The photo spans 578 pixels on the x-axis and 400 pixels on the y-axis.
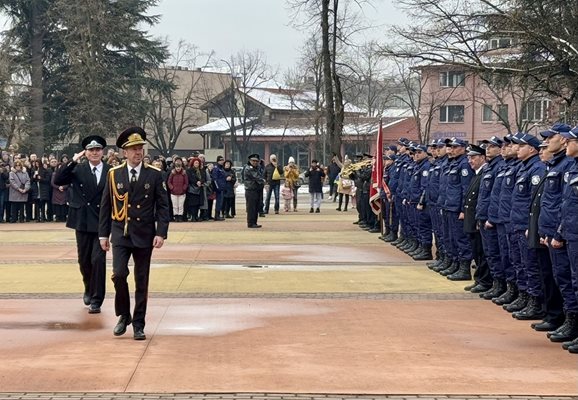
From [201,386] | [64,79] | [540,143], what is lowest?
[201,386]

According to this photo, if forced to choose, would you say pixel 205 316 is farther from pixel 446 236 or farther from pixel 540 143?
pixel 446 236

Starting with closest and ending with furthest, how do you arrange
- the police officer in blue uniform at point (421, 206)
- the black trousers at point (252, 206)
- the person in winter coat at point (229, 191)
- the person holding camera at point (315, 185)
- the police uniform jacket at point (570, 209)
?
the police uniform jacket at point (570, 209) → the police officer in blue uniform at point (421, 206) → the black trousers at point (252, 206) → the person in winter coat at point (229, 191) → the person holding camera at point (315, 185)

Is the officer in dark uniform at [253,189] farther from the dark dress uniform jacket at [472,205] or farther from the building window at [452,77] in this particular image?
the dark dress uniform jacket at [472,205]

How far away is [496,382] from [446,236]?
23.0 feet

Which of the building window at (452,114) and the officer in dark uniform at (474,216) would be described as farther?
the building window at (452,114)

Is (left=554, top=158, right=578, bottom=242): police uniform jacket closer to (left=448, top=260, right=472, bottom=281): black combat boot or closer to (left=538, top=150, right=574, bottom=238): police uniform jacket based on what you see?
(left=538, top=150, right=574, bottom=238): police uniform jacket

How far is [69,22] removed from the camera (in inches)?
1967

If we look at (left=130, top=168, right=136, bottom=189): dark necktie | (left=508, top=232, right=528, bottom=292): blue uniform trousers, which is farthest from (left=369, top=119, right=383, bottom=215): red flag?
(left=130, top=168, right=136, bottom=189): dark necktie

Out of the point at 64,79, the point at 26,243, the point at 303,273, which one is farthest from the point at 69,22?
the point at 303,273

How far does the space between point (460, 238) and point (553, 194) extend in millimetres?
4449

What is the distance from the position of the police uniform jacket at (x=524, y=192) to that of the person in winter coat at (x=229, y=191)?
1832 centimetres

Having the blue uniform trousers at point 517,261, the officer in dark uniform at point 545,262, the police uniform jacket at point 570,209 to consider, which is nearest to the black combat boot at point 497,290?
the blue uniform trousers at point 517,261

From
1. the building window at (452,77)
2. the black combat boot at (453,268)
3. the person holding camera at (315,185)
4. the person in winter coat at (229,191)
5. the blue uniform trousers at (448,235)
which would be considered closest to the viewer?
the blue uniform trousers at (448,235)

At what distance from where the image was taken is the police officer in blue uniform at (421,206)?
16453mm
